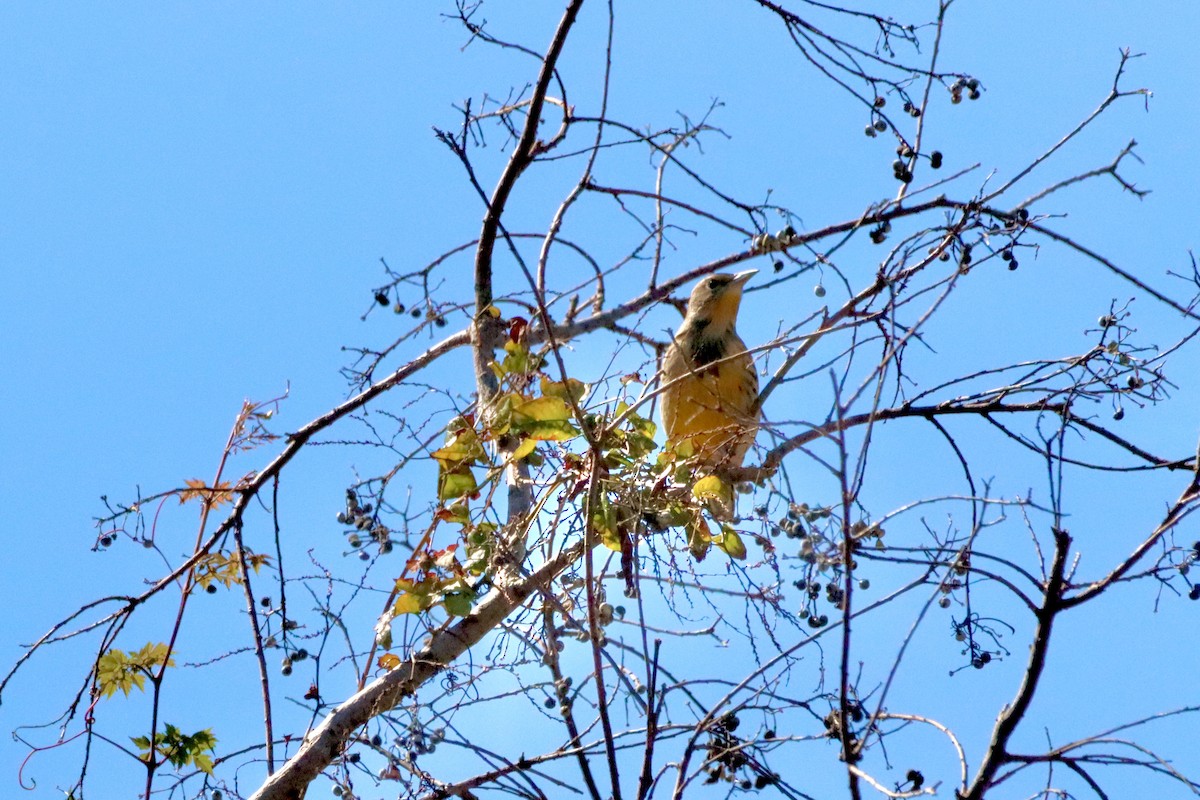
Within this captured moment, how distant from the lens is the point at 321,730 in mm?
3842

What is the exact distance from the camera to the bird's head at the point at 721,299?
5926 mm

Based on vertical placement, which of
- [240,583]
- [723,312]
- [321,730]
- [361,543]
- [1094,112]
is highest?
[723,312]

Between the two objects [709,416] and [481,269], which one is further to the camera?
[709,416]

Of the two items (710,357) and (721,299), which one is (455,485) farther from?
(721,299)

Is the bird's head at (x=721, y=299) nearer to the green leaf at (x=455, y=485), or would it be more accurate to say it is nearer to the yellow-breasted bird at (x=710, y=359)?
the yellow-breasted bird at (x=710, y=359)

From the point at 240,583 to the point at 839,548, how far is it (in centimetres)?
236

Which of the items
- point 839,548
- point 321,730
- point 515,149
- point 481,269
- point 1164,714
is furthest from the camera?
point 481,269

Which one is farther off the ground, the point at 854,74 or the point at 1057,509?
the point at 854,74

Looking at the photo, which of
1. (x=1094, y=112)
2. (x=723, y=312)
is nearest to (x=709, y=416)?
(x=723, y=312)

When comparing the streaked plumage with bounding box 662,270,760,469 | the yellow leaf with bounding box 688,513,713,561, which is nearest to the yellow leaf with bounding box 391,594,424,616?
the yellow leaf with bounding box 688,513,713,561

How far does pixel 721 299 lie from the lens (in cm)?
596

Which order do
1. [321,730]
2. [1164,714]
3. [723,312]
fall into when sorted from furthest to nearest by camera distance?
[723,312] → [321,730] → [1164,714]

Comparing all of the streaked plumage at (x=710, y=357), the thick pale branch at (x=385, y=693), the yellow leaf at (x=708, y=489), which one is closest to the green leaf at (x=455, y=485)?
the thick pale branch at (x=385, y=693)

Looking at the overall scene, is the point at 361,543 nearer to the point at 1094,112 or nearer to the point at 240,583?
the point at 240,583
